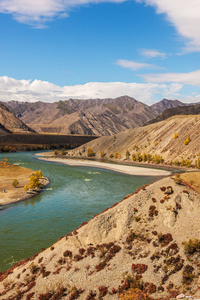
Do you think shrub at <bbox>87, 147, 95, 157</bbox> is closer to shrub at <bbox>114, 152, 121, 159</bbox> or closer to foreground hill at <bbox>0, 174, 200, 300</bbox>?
shrub at <bbox>114, 152, 121, 159</bbox>

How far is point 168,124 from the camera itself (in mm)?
150000

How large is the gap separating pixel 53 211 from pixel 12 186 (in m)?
23.8

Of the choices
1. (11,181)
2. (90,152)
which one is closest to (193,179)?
(11,181)

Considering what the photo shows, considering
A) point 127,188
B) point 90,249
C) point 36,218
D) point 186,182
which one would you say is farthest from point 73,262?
point 127,188

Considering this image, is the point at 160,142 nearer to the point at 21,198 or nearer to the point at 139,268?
the point at 21,198

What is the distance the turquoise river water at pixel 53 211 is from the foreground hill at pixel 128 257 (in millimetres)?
9315

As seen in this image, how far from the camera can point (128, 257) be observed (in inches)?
853

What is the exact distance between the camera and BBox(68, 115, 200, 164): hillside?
119188 mm

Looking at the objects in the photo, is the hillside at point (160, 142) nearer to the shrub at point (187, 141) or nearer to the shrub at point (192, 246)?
the shrub at point (187, 141)

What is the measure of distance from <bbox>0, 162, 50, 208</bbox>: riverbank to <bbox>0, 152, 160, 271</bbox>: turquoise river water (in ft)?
7.06

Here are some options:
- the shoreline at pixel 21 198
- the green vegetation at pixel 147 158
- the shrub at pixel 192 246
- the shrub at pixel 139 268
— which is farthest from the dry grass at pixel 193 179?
the green vegetation at pixel 147 158

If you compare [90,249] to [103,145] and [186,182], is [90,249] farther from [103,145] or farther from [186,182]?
[103,145]

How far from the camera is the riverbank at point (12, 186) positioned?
57025 mm

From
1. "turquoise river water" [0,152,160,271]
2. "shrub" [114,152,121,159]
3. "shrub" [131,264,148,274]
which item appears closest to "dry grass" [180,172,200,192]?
"shrub" [131,264,148,274]
